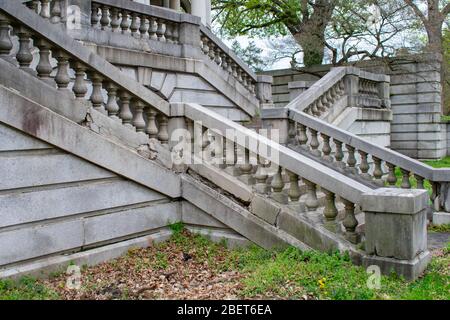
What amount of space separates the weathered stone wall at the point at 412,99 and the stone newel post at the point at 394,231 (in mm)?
11248

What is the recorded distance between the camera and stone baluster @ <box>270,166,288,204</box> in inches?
234

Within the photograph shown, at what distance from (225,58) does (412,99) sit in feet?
27.3

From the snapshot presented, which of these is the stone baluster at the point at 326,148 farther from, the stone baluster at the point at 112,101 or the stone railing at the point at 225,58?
the stone baluster at the point at 112,101

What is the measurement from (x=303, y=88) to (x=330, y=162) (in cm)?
361

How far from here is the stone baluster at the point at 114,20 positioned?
9120 mm

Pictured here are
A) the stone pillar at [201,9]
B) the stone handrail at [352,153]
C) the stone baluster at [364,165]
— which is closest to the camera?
the stone handrail at [352,153]

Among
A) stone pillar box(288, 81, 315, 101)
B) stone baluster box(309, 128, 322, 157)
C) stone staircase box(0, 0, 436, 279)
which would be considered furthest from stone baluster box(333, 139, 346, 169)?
stone pillar box(288, 81, 315, 101)

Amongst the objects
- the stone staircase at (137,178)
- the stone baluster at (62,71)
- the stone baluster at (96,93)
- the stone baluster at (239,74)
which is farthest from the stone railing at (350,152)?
the stone baluster at (62,71)

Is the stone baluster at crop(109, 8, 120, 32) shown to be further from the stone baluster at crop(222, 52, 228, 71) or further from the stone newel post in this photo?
the stone newel post

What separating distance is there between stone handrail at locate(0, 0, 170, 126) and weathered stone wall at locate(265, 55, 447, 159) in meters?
10.5

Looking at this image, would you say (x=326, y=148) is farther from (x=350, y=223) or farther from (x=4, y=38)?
(x=4, y=38)

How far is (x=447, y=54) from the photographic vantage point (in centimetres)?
2397

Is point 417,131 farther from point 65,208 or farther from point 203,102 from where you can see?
point 65,208

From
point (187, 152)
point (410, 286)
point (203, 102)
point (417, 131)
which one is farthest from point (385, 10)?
point (410, 286)
